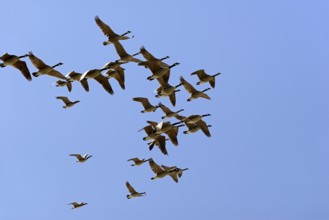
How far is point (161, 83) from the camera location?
61344mm

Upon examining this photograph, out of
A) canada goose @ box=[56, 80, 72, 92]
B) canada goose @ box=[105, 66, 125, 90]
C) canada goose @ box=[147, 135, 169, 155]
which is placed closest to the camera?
canada goose @ box=[147, 135, 169, 155]

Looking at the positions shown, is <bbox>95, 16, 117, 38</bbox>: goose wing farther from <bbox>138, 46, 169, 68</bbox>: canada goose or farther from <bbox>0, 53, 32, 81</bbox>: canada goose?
<bbox>0, 53, 32, 81</bbox>: canada goose

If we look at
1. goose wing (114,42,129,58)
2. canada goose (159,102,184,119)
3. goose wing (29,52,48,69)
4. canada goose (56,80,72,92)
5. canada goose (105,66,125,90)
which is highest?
goose wing (114,42,129,58)

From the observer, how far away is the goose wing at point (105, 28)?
58469 mm

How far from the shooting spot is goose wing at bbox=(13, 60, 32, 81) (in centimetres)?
5625

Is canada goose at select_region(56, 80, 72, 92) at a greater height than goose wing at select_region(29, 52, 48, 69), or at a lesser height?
greater

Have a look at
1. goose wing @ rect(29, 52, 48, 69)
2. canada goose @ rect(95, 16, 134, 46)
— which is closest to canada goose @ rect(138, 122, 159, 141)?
canada goose @ rect(95, 16, 134, 46)

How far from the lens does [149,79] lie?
59656mm

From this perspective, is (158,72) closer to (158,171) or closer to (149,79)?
(149,79)

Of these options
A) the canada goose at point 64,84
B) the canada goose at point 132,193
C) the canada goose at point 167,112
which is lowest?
the canada goose at point 132,193

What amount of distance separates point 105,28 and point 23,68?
667cm

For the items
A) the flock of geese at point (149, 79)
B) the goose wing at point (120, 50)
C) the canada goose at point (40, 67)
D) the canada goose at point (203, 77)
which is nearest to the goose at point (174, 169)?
the flock of geese at point (149, 79)

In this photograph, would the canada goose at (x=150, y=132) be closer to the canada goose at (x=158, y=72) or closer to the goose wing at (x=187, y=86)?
the canada goose at (x=158, y=72)

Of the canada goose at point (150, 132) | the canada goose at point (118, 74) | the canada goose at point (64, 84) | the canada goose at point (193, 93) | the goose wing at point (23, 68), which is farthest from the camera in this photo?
the canada goose at point (193, 93)
